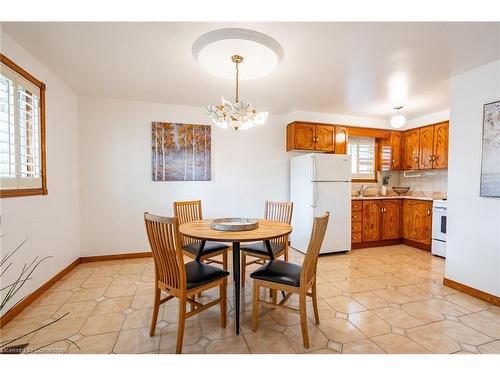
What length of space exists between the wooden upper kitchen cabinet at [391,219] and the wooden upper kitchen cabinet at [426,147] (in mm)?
750

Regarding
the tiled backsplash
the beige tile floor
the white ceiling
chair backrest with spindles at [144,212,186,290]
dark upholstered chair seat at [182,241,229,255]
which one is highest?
the white ceiling

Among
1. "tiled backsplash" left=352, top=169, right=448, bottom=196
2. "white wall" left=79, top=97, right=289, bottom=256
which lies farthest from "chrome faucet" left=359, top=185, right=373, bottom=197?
"white wall" left=79, top=97, right=289, bottom=256

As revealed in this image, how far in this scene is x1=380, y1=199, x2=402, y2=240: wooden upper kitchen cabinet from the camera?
422cm

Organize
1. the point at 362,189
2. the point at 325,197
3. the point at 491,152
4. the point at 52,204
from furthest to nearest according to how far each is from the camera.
Answer: the point at 362,189, the point at 325,197, the point at 52,204, the point at 491,152

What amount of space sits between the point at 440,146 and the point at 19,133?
5.44 metres

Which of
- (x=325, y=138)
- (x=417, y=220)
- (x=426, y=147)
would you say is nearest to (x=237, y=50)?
(x=325, y=138)

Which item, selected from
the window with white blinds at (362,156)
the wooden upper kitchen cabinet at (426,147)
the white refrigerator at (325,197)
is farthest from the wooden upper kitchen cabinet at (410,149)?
the white refrigerator at (325,197)

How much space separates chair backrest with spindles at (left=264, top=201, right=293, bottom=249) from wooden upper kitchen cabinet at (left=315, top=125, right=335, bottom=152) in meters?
1.66

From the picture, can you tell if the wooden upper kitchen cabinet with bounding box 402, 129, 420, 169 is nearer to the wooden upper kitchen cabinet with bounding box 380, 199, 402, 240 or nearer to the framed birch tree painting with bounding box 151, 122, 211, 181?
the wooden upper kitchen cabinet with bounding box 380, 199, 402, 240

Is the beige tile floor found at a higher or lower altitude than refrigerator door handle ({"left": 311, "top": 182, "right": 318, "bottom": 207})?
lower

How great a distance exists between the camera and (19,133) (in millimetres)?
2121

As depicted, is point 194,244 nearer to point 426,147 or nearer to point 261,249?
point 261,249

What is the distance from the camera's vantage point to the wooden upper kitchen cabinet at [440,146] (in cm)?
381
